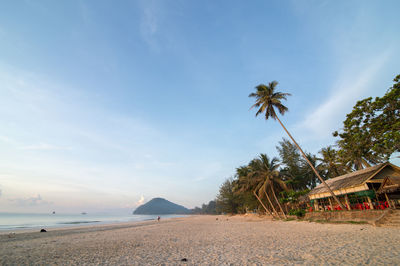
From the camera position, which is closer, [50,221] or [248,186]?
[248,186]

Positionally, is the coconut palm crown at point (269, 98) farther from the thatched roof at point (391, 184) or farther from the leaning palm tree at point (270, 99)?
the thatched roof at point (391, 184)

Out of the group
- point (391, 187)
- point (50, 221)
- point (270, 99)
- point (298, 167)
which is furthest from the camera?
point (50, 221)

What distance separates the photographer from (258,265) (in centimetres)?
557

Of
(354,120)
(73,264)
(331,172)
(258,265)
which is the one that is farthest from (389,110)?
(331,172)

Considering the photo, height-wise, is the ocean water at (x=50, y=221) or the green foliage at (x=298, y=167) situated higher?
the green foliage at (x=298, y=167)

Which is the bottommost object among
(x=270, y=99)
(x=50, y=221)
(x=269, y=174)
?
(x=50, y=221)

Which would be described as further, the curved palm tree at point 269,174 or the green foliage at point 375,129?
the curved palm tree at point 269,174

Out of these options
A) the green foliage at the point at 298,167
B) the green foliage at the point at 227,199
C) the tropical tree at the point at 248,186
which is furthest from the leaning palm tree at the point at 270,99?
the green foliage at the point at 227,199

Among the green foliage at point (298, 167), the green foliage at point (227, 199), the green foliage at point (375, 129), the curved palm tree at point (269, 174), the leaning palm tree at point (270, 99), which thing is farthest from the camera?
the green foliage at point (227, 199)

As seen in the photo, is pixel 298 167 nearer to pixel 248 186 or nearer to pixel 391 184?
pixel 248 186

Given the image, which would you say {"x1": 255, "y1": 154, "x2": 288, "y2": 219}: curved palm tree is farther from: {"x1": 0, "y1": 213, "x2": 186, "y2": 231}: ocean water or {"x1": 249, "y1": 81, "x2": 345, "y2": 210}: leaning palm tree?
{"x1": 0, "y1": 213, "x2": 186, "y2": 231}: ocean water

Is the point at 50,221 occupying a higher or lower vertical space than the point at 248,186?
lower

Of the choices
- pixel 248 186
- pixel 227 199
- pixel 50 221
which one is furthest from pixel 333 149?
pixel 50 221

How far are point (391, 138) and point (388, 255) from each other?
9.85 m
